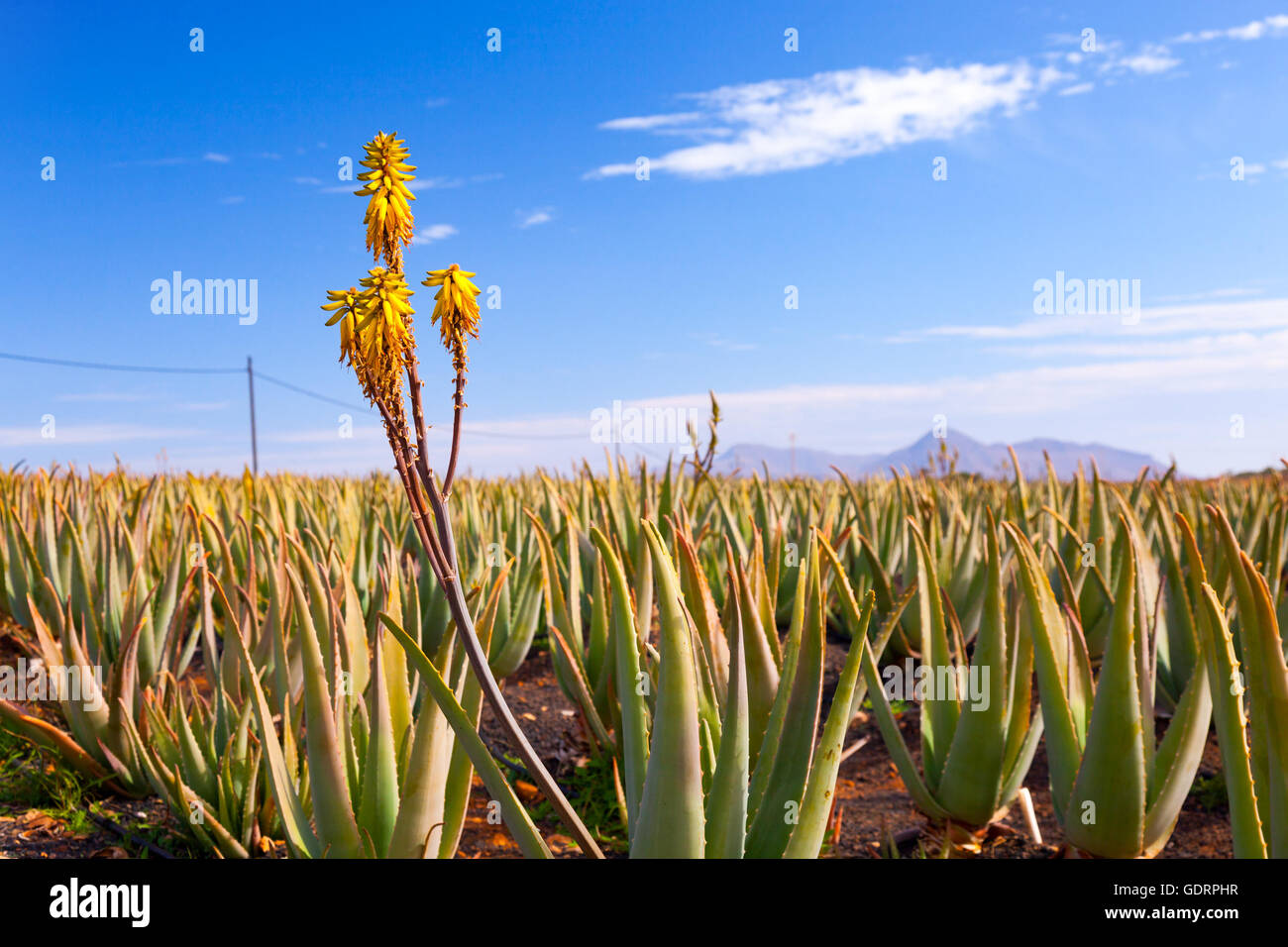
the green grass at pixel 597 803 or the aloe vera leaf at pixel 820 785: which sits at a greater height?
the aloe vera leaf at pixel 820 785

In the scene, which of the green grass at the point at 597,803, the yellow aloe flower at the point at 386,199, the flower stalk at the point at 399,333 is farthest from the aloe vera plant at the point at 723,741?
the green grass at the point at 597,803

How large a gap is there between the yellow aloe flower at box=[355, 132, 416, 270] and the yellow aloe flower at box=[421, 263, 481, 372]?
0.05 meters

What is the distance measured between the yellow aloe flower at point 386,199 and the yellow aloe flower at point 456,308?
0.05 meters

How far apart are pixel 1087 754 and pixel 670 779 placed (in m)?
1.02

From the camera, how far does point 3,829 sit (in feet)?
6.98

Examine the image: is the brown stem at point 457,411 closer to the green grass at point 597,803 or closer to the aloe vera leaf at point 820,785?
the aloe vera leaf at point 820,785

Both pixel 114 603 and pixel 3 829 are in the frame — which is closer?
pixel 3 829

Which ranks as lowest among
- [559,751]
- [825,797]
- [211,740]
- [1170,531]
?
[559,751]

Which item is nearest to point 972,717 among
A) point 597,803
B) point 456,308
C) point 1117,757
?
point 1117,757

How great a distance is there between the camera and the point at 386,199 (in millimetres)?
771

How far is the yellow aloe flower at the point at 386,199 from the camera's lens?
0.77 metres

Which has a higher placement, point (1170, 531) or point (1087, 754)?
point (1170, 531)
